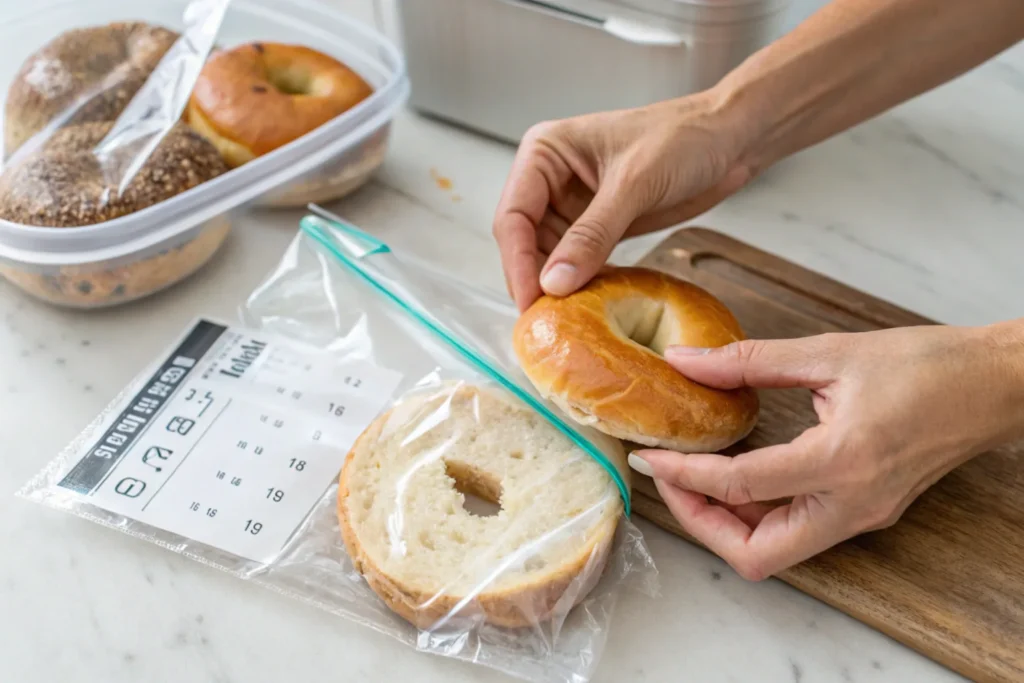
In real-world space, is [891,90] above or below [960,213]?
above

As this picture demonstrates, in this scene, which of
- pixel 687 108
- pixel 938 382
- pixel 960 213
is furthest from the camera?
pixel 960 213

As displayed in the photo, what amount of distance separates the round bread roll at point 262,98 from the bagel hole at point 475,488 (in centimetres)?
59

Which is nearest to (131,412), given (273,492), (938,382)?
(273,492)

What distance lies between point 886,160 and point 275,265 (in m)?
1.06

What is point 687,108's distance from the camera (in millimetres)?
1092

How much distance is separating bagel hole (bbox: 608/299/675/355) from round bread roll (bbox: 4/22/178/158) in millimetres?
836

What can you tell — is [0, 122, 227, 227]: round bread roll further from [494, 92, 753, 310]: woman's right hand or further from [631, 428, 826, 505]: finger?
[631, 428, 826, 505]: finger

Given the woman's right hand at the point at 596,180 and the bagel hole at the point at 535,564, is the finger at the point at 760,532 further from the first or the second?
the woman's right hand at the point at 596,180

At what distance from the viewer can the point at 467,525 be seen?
870 mm

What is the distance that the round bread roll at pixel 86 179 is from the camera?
1072mm

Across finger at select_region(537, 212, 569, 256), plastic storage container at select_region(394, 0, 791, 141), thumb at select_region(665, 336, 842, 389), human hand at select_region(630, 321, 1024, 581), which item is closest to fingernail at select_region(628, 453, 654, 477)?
human hand at select_region(630, 321, 1024, 581)

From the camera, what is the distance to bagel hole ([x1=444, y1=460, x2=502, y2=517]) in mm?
916

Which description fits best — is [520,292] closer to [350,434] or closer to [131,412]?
[350,434]

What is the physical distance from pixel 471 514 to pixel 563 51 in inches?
29.4
